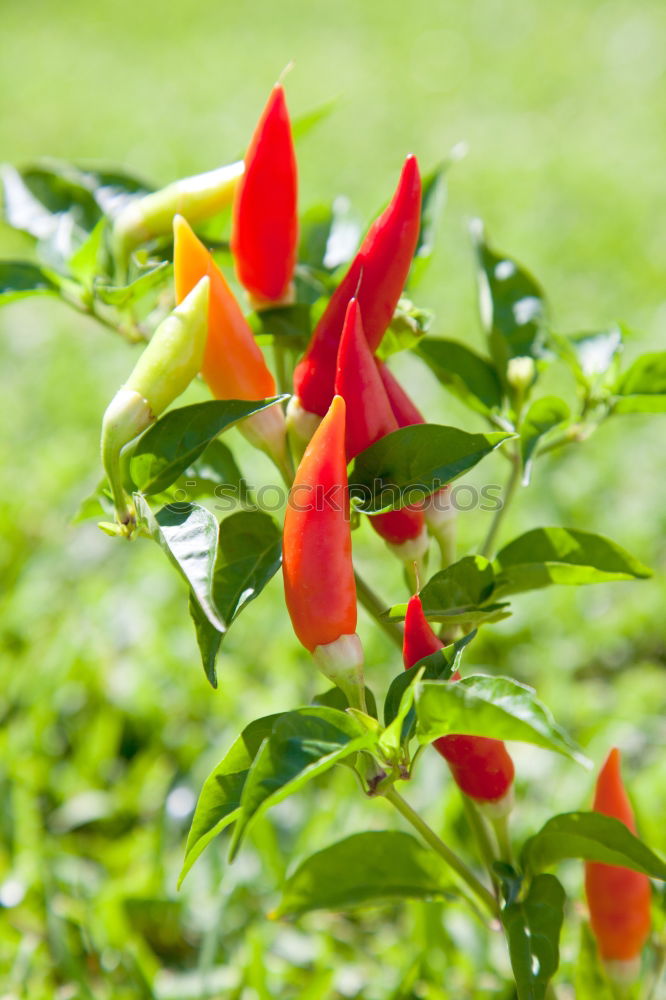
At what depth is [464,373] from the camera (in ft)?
3.22

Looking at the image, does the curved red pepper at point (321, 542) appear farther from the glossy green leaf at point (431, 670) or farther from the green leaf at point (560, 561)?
the green leaf at point (560, 561)

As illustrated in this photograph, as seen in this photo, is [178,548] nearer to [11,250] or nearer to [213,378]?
[213,378]

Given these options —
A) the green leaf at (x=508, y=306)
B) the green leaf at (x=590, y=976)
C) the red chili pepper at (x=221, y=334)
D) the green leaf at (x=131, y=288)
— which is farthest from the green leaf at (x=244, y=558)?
the green leaf at (x=590, y=976)

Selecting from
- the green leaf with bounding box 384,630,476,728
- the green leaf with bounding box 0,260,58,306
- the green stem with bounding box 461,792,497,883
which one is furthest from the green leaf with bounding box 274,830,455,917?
the green leaf with bounding box 0,260,58,306

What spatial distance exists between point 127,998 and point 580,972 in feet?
1.92

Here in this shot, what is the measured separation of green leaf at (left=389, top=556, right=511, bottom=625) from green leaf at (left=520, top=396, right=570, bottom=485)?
12 cm

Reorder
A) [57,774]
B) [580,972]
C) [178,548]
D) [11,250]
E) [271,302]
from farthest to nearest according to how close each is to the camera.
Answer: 1. [11,250]
2. [57,774]
3. [580,972]
4. [271,302]
5. [178,548]

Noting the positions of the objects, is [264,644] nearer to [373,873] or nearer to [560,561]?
[373,873]

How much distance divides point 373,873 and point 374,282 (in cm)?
57

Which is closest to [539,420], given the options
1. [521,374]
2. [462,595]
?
[521,374]

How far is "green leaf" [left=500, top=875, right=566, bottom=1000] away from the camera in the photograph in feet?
2.73

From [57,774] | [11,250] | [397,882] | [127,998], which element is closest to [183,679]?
[57,774]

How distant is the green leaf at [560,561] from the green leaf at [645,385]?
144mm

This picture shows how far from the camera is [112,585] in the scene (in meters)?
2.17
